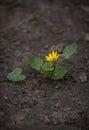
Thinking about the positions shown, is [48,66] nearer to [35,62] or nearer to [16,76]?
[35,62]

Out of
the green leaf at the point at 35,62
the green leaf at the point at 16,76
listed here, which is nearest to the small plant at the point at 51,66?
the green leaf at the point at 35,62

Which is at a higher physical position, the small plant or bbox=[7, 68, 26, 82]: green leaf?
the small plant

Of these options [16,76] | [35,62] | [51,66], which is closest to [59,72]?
[51,66]

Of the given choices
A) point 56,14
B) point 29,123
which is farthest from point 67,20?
point 29,123

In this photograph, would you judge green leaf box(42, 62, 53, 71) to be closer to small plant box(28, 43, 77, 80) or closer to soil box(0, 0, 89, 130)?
small plant box(28, 43, 77, 80)

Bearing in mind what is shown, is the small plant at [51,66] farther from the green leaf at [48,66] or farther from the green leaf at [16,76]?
the green leaf at [16,76]

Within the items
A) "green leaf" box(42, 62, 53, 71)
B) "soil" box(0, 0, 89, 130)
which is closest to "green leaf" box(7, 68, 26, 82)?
"soil" box(0, 0, 89, 130)

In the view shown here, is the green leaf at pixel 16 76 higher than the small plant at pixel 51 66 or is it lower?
lower

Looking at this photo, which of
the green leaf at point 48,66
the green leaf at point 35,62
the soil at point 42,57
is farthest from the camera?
the green leaf at point 35,62
